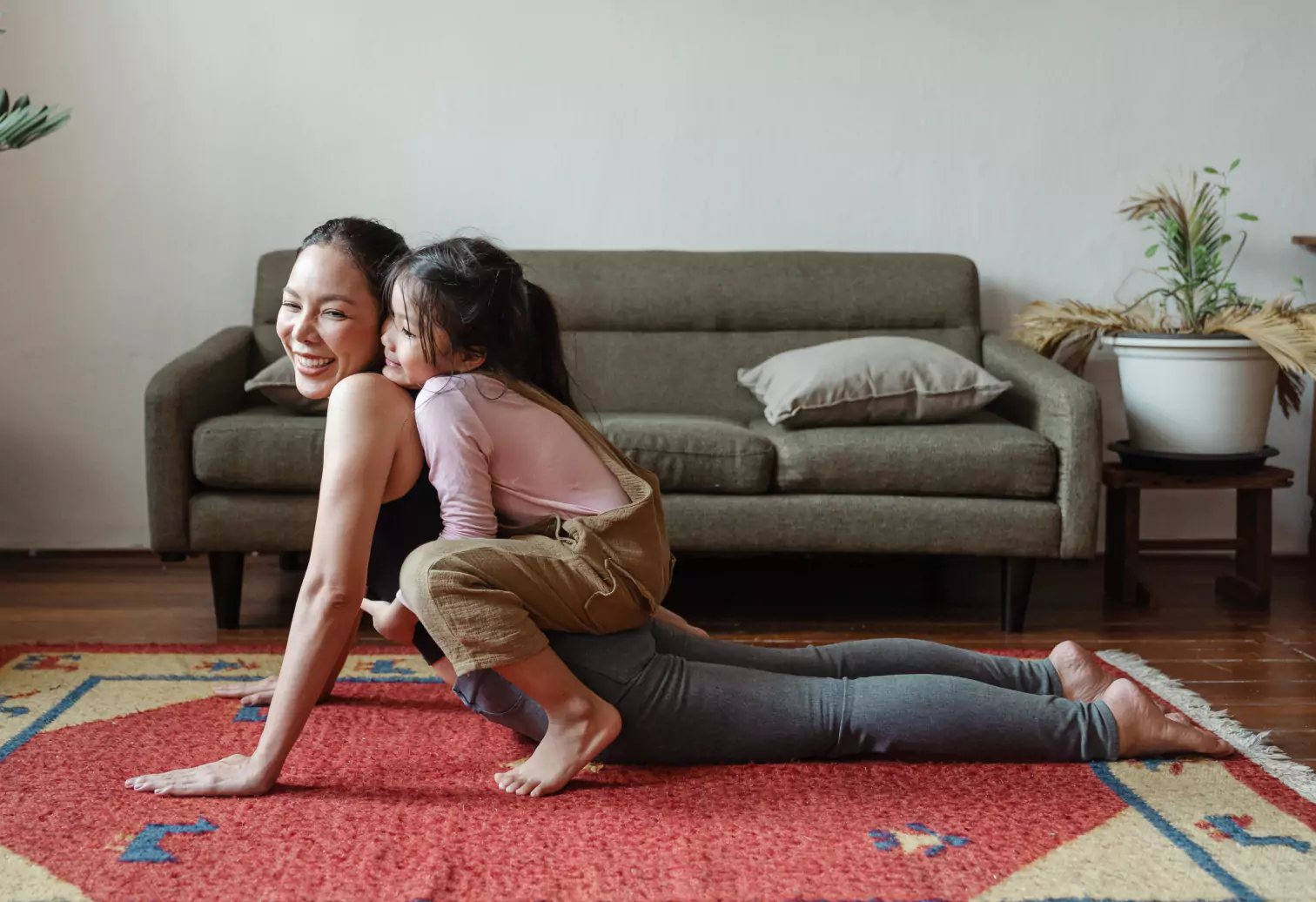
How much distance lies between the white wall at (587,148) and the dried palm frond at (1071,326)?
27 cm

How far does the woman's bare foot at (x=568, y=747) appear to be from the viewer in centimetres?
157

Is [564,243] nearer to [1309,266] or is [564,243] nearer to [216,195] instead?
[216,195]

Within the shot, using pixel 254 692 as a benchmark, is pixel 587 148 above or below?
above

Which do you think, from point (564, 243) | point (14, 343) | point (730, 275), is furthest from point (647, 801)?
point (14, 343)

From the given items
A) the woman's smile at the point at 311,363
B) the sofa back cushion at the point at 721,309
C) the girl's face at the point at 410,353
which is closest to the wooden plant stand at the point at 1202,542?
the sofa back cushion at the point at 721,309

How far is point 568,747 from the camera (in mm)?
1576

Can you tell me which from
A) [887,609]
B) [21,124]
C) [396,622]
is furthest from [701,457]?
[21,124]

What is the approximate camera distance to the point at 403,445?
158 centimetres

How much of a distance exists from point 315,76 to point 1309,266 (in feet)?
8.96

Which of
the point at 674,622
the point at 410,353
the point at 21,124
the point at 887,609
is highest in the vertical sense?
the point at 21,124

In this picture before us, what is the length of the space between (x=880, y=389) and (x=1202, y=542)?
95 centimetres

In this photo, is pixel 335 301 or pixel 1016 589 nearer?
pixel 335 301

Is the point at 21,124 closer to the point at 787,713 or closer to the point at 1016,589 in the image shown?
the point at 787,713

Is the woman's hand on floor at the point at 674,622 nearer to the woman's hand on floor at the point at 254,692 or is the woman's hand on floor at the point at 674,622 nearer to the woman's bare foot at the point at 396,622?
the woman's bare foot at the point at 396,622
